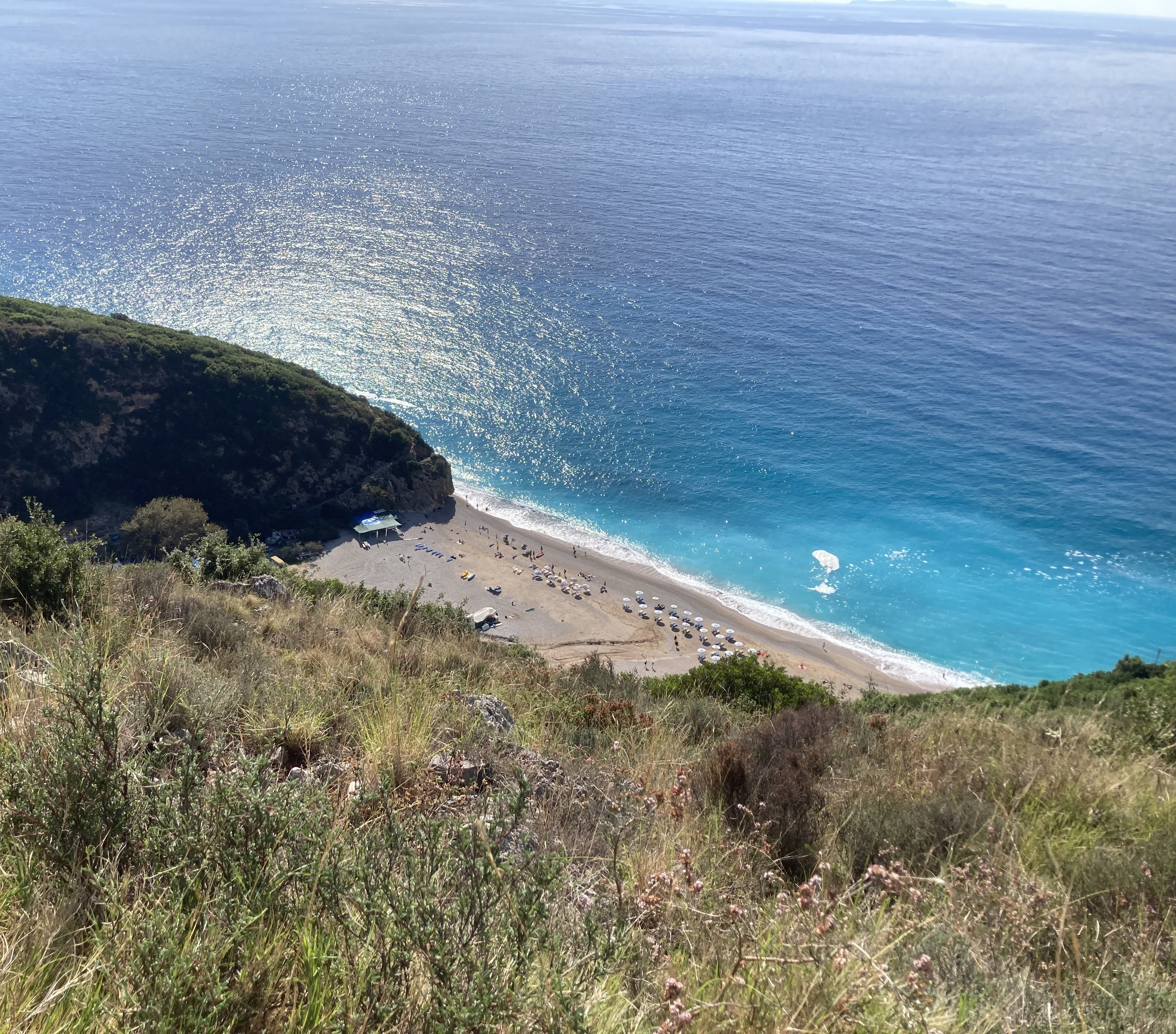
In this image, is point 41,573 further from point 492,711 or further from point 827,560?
point 827,560

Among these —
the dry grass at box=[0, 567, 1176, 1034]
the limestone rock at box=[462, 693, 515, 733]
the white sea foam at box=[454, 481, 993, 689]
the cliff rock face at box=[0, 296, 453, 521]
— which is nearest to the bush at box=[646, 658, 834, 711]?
the dry grass at box=[0, 567, 1176, 1034]

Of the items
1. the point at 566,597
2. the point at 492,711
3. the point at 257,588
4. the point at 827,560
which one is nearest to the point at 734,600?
the point at 827,560

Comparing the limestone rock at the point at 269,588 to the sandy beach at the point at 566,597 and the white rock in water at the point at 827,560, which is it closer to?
the sandy beach at the point at 566,597

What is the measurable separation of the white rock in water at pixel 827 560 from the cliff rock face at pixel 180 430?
19.5 meters

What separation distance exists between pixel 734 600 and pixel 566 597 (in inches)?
306

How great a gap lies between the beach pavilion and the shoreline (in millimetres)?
558

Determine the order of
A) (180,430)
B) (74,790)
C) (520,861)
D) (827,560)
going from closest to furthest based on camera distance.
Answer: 1. (74,790)
2. (520,861)
3. (180,430)
4. (827,560)

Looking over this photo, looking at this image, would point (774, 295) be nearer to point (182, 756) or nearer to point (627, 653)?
point (627, 653)

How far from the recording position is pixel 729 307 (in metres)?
57.1

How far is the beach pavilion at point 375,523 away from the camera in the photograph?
36.4m

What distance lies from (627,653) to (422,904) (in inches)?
1107

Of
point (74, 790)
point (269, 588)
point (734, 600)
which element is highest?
point (74, 790)

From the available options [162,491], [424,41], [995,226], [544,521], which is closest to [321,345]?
[162,491]

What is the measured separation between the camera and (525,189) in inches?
3127
